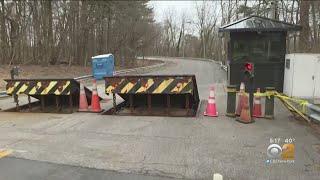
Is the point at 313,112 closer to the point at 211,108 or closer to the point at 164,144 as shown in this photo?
the point at 211,108

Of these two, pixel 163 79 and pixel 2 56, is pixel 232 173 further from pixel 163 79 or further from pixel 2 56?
pixel 2 56

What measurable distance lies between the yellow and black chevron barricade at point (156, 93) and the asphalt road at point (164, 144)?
73 centimetres

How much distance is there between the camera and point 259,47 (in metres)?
14.7

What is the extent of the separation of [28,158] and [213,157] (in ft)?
9.96

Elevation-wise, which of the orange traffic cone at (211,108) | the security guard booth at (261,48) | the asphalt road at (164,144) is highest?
the security guard booth at (261,48)

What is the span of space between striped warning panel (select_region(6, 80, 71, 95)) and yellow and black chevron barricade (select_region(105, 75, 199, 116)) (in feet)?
4.16

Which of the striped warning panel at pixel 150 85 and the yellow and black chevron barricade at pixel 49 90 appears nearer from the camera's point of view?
the striped warning panel at pixel 150 85

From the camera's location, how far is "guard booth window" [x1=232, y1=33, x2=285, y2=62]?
14.6 m

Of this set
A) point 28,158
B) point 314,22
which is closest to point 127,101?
point 28,158

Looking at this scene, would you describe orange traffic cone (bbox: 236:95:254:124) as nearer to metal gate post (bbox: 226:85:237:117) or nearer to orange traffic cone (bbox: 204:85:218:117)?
metal gate post (bbox: 226:85:237:117)

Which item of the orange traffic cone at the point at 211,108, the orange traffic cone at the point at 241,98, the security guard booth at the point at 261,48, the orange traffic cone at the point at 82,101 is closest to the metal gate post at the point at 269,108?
the orange traffic cone at the point at 241,98

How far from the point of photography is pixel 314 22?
75.9ft

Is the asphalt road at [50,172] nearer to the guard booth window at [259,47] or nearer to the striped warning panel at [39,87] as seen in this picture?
the striped warning panel at [39,87]

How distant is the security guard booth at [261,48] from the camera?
14.5m
